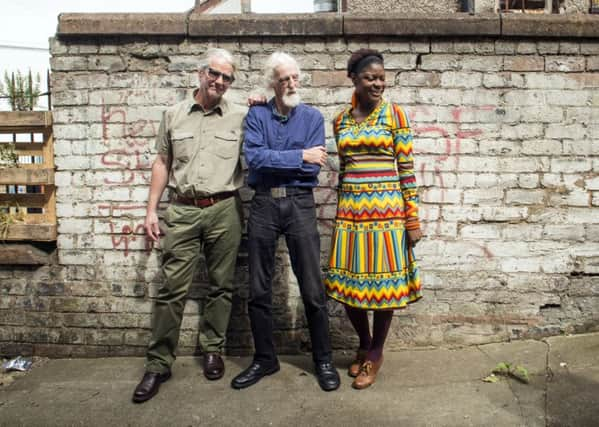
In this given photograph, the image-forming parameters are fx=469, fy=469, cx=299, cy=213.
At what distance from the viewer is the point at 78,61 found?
379 centimetres

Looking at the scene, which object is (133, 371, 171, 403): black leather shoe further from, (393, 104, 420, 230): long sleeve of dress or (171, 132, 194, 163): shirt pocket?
(393, 104, 420, 230): long sleeve of dress

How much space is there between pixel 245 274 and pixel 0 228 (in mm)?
2069

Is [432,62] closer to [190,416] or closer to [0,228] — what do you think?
[190,416]

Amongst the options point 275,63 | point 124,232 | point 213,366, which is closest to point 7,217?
point 124,232

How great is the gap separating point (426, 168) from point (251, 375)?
2.08 meters

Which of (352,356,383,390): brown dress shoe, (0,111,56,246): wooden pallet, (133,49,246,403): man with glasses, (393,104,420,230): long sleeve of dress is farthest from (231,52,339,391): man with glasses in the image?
(0,111,56,246): wooden pallet

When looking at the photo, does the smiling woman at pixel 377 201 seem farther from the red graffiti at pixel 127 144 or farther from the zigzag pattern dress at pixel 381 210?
the red graffiti at pixel 127 144

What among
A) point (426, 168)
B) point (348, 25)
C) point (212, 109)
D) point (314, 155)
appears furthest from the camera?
point (426, 168)

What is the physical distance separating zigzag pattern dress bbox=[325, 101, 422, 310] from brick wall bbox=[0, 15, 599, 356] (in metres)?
0.76

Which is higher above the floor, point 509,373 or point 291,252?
point 291,252

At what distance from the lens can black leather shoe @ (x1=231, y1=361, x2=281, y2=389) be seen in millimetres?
3217

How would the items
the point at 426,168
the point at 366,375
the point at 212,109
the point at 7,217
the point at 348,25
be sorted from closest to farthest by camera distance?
the point at 366,375, the point at 212,109, the point at 348,25, the point at 426,168, the point at 7,217

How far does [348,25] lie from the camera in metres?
3.67

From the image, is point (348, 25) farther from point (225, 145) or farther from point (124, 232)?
point (124, 232)
